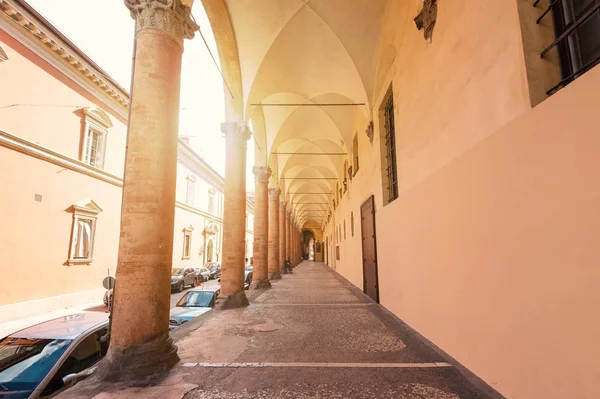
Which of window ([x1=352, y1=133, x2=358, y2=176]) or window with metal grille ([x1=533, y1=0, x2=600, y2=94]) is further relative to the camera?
window ([x1=352, y1=133, x2=358, y2=176])

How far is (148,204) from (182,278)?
1470 cm

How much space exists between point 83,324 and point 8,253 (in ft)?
26.1

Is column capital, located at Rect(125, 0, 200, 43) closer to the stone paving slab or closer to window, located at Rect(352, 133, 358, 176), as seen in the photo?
the stone paving slab

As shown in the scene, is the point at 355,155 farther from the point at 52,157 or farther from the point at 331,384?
the point at 52,157

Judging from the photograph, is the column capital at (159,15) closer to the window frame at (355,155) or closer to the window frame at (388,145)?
the window frame at (388,145)

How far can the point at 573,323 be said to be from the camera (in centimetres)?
213

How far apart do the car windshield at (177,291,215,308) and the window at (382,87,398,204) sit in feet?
18.3

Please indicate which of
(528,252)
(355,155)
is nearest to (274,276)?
(355,155)

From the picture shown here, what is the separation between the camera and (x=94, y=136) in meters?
14.0

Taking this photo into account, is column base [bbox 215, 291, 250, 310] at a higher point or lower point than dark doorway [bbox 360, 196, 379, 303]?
lower

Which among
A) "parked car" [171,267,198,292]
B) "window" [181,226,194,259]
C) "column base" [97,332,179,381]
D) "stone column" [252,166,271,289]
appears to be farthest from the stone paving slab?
"window" [181,226,194,259]

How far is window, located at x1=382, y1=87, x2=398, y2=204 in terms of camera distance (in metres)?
7.64

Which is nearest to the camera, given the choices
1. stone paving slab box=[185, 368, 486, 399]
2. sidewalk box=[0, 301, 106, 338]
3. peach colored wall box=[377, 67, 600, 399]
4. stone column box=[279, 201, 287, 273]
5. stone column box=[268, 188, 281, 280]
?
peach colored wall box=[377, 67, 600, 399]

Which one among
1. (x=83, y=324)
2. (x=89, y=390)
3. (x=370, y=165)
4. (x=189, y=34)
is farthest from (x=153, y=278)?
(x=370, y=165)
